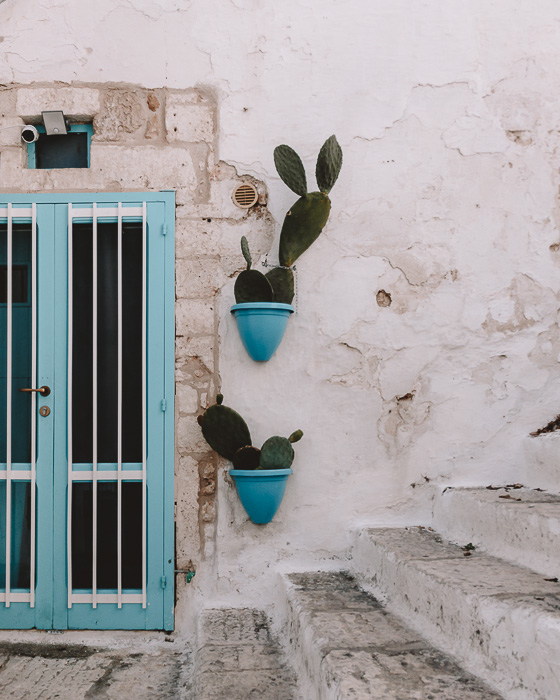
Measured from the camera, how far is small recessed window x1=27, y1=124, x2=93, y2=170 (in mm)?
3021

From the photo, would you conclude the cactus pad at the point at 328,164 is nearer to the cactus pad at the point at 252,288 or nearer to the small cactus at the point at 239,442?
the cactus pad at the point at 252,288

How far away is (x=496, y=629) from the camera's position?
64.7 inches

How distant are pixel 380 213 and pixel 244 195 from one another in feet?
2.03

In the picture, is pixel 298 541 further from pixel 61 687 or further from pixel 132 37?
pixel 132 37

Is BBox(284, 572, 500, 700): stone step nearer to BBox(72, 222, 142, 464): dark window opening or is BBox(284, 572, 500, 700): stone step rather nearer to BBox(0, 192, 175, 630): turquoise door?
BBox(0, 192, 175, 630): turquoise door

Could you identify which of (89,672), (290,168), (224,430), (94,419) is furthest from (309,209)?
(89,672)

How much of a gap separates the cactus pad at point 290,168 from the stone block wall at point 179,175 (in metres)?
0.21

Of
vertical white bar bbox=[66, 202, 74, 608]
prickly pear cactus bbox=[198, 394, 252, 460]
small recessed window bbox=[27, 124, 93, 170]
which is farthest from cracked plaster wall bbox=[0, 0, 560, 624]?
vertical white bar bbox=[66, 202, 74, 608]

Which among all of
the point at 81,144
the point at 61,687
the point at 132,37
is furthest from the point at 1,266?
the point at 61,687

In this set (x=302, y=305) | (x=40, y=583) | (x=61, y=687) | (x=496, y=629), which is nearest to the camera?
(x=496, y=629)

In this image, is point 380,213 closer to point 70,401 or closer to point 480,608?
point 70,401

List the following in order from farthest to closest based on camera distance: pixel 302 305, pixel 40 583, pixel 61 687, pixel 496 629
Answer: pixel 302 305
pixel 40 583
pixel 61 687
pixel 496 629

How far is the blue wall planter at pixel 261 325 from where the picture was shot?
9.12 ft

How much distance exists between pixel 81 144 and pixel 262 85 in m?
0.87
